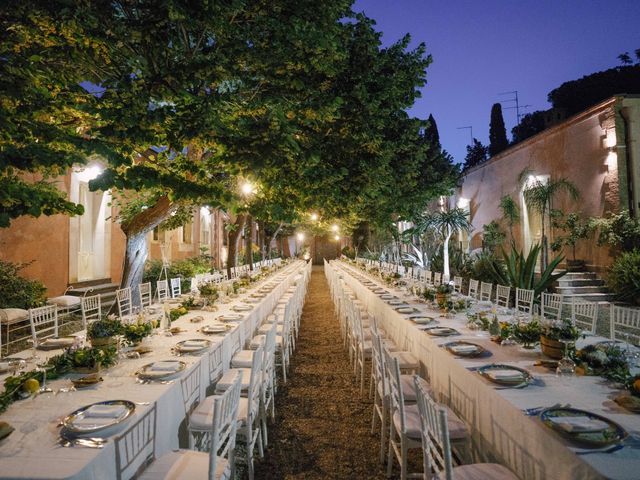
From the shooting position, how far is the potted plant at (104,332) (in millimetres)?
3092

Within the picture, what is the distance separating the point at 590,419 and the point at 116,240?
13.7 m

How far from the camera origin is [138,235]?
7.25 metres

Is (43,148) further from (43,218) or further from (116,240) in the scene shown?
(116,240)

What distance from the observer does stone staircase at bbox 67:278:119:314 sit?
10125 millimetres

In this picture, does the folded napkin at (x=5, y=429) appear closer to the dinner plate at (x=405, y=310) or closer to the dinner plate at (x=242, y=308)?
the dinner plate at (x=242, y=308)

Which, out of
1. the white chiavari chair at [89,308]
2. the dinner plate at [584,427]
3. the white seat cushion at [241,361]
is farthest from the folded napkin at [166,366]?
the dinner plate at [584,427]

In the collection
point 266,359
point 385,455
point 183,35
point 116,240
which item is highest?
point 183,35

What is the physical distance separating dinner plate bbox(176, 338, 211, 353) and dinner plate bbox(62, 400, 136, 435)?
112 centimetres

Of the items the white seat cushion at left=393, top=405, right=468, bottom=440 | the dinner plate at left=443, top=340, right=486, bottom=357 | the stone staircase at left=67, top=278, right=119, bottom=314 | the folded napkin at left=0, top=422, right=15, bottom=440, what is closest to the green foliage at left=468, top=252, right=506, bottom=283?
the dinner plate at left=443, top=340, right=486, bottom=357

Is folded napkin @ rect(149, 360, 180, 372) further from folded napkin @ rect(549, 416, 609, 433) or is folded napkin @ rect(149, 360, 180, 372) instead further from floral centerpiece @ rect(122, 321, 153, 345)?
folded napkin @ rect(549, 416, 609, 433)

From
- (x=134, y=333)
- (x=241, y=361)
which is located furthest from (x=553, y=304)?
(x=134, y=333)

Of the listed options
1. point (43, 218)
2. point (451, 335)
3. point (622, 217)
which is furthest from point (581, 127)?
point (43, 218)

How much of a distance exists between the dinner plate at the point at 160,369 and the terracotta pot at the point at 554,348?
9.49ft

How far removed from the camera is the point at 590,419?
1935 mm
